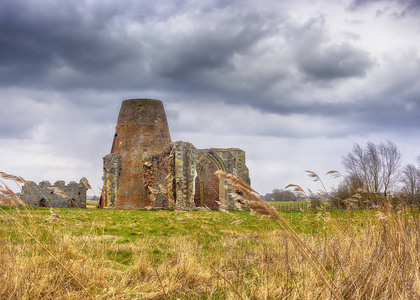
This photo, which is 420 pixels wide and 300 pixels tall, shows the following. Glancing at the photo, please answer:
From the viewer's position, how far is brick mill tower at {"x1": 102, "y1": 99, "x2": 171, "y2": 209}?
913 inches

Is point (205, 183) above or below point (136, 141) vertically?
below

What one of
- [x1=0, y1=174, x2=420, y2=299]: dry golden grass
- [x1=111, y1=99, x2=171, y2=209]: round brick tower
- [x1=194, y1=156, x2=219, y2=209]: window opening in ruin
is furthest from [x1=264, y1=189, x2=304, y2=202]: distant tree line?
[x1=111, y1=99, x2=171, y2=209]: round brick tower

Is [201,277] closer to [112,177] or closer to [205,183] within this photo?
[112,177]

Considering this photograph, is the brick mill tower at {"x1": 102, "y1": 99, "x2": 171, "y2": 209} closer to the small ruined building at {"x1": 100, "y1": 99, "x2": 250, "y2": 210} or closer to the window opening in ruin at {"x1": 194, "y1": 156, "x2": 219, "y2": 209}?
the small ruined building at {"x1": 100, "y1": 99, "x2": 250, "y2": 210}

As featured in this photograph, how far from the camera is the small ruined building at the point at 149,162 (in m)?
21.7

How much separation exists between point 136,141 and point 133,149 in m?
0.58

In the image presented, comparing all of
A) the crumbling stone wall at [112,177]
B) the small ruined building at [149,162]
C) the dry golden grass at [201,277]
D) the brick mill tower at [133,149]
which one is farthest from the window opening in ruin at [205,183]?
the dry golden grass at [201,277]

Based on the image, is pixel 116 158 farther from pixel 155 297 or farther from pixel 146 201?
pixel 155 297

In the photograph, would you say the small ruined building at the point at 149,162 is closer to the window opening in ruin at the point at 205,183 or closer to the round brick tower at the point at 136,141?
the round brick tower at the point at 136,141

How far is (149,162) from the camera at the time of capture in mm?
23000

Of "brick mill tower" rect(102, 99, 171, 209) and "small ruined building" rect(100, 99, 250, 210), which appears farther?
"brick mill tower" rect(102, 99, 171, 209)

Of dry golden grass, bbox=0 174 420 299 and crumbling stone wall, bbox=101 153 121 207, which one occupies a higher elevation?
crumbling stone wall, bbox=101 153 121 207

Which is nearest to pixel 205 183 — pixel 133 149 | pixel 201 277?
pixel 133 149

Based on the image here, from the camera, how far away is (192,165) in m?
22.0
